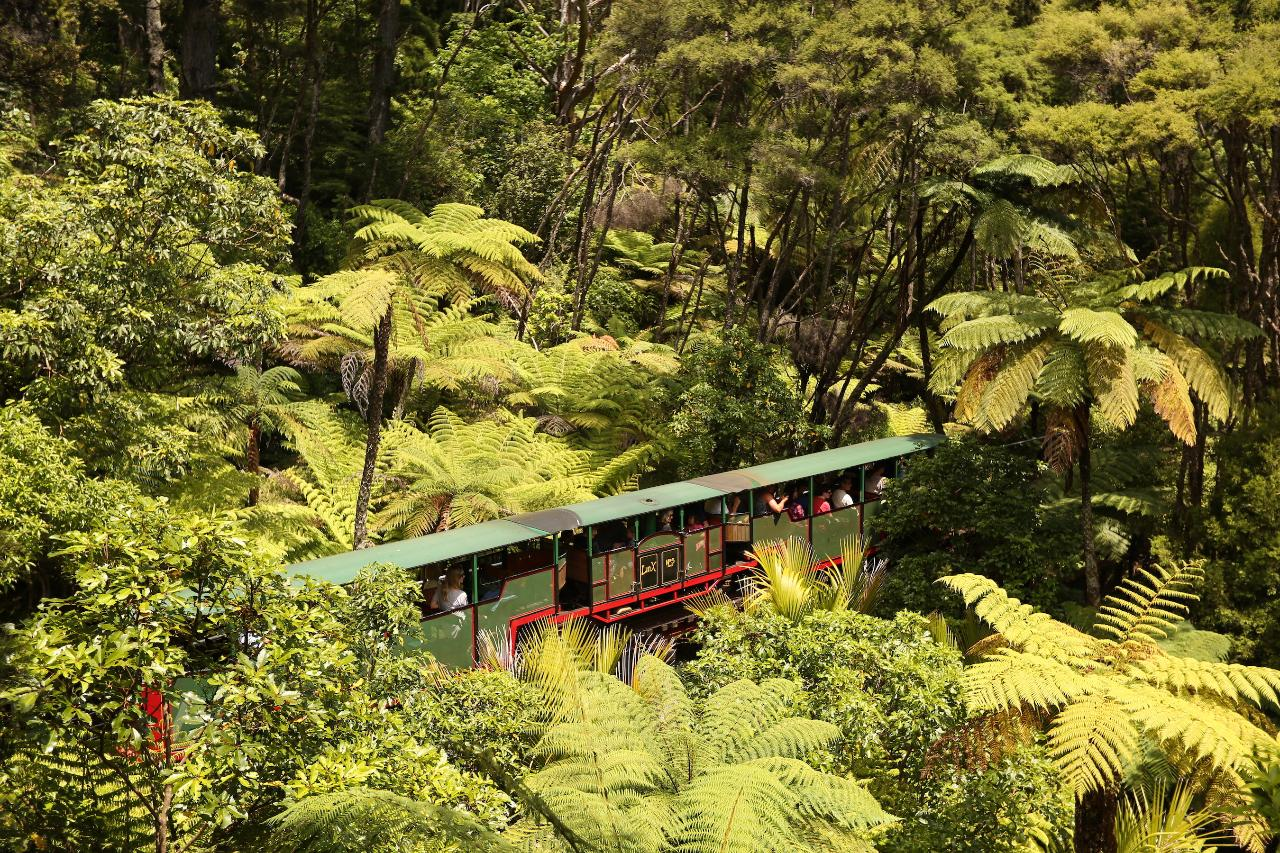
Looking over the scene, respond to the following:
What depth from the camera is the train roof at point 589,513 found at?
9.76 meters

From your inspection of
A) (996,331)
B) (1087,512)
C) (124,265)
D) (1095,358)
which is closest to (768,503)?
(996,331)

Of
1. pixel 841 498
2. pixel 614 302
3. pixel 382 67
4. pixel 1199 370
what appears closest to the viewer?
pixel 1199 370

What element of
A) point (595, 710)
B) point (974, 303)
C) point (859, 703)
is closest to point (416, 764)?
point (595, 710)

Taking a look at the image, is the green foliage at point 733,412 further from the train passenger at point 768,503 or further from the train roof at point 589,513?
the train passenger at point 768,503

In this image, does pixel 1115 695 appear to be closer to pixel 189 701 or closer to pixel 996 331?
pixel 996 331

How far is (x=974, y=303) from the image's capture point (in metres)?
12.9

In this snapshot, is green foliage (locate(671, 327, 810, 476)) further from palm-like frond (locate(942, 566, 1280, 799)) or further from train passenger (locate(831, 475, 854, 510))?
palm-like frond (locate(942, 566, 1280, 799))

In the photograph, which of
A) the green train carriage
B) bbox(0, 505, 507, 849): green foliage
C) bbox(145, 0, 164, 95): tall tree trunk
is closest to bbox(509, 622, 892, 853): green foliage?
bbox(0, 505, 507, 849): green foliage

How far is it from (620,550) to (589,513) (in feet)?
1.91

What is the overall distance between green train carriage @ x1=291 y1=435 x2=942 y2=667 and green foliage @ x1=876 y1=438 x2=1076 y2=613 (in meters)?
0.69

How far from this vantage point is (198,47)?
61.6ft

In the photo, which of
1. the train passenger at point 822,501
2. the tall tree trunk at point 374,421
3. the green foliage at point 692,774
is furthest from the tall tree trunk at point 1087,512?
the tall tree trunk at point 374,421

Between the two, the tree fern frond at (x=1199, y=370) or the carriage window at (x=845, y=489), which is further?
the carriage window at (x=845, y=489)

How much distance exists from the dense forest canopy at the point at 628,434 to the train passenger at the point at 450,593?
18.1 inches
